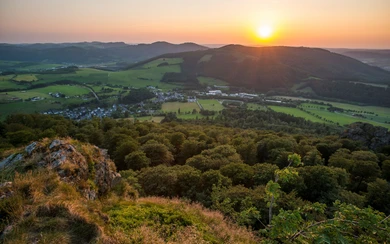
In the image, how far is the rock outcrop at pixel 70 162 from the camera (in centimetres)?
965

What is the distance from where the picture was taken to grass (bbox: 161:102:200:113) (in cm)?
10565

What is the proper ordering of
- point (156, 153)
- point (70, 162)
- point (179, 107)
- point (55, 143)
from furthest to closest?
1. point (179, 107)
2. point (156, 153)
3. point (55, 143)
4. point (70, 162)

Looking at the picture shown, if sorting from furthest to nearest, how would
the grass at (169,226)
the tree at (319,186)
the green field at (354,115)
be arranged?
the green field at (354,115) → the tree at (319,186) → the grass at (169,226)

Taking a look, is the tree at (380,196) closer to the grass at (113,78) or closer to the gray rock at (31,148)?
the gray rock at (31,148)

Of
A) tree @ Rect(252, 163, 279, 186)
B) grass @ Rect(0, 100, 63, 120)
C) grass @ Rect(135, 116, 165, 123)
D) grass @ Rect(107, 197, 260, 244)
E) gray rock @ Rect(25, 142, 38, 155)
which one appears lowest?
grass @ Rect(135, 116, 165, 123)

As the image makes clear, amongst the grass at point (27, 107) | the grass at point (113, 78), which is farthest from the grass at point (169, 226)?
the grass at point (113, 78)

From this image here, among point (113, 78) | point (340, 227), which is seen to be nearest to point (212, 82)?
point (113, 78)

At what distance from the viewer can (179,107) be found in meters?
110

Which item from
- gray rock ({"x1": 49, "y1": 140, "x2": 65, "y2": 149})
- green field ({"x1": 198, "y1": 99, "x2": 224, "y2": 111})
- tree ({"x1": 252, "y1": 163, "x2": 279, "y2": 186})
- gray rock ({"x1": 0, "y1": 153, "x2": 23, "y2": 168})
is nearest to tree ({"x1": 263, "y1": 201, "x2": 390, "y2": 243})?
gray rock ({"x1": 49, "y1": 140, "x2": 65, "y2": 149})

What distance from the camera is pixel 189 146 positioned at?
34.2 m

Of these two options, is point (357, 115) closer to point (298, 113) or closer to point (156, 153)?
point (298, 113)

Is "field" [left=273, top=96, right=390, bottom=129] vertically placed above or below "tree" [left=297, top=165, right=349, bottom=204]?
below

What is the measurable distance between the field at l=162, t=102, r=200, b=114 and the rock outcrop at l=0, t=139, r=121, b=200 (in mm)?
90780

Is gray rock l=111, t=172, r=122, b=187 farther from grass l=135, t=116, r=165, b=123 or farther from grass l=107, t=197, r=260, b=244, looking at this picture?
grass l=135, t=116, r=165, b=123
